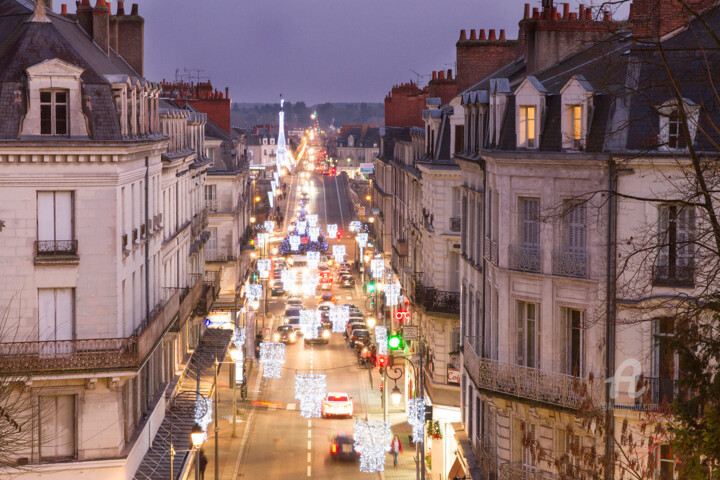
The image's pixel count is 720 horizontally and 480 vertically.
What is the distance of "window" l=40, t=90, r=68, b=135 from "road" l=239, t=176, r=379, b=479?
62.8ft

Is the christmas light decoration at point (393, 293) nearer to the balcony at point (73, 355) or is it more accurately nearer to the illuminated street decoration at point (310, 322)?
the illuminated street decoration at point (310, 322)

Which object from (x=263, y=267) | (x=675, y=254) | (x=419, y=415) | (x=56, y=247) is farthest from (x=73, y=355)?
(x=263, y=267)

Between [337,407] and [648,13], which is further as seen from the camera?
[337,407]

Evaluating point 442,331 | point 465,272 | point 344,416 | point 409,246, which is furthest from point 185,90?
point 465,272

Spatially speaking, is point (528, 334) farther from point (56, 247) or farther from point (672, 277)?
point (56, 247)

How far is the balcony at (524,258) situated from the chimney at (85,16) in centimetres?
2009

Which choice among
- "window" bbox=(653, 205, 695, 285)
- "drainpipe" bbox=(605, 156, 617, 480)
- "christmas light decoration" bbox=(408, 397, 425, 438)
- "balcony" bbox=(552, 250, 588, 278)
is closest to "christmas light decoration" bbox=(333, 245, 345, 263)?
"christmas light decoration" bbox=(408, 397, 425, 438)

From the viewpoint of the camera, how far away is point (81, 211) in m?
31.0

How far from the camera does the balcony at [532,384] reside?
26.3 meters

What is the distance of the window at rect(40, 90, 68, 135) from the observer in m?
30.1

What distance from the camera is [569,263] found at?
27000 millimetres

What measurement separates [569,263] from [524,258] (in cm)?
155

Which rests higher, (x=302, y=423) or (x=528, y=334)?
(x=528, y=334)

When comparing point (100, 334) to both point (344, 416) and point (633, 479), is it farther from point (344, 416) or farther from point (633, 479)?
point (344, 416)
